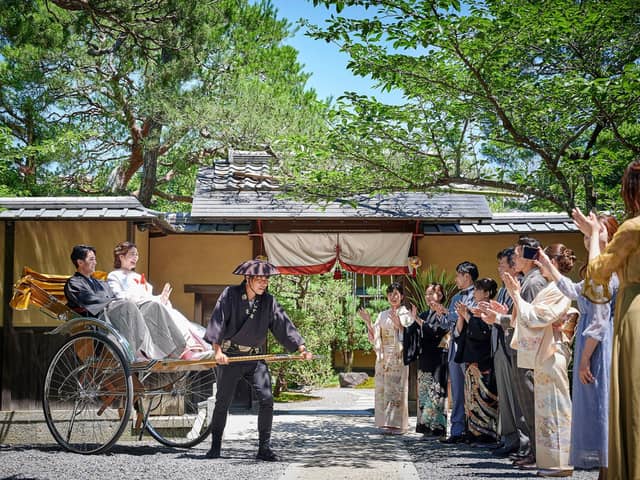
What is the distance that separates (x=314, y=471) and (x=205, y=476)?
0.89 meters

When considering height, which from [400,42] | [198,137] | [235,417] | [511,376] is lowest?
[235,417]

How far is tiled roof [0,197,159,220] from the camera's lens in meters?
8.83

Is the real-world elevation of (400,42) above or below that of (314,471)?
above

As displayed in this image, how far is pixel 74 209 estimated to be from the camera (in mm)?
9211

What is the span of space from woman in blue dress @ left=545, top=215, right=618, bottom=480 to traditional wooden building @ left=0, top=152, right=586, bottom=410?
566 cm

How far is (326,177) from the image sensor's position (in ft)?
29.8

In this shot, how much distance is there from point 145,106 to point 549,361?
34.5 feet

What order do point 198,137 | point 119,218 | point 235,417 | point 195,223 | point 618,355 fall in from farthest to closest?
point 198,137
point 195,223
point 235,417
point 119,218
point 618,355

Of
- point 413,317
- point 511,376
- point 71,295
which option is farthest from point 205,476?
point 413,317

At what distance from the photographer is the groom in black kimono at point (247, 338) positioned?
6.58 metres

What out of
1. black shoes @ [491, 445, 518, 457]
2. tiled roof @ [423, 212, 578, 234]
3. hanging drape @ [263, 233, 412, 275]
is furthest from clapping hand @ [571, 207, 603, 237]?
tiled roof @ [423, 212, 578, 234]

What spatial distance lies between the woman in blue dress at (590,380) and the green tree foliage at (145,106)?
8.23m

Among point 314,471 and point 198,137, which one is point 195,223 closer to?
point 198,137

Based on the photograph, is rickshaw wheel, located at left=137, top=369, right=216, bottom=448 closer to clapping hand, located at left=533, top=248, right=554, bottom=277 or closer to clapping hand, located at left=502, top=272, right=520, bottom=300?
clapping hand, located at left=502, top=272, right=520, bottom=300
